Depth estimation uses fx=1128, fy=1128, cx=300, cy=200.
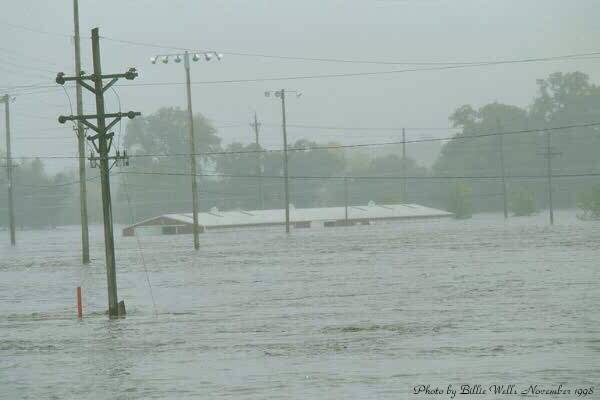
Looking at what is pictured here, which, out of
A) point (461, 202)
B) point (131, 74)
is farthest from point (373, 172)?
point (131, 74)

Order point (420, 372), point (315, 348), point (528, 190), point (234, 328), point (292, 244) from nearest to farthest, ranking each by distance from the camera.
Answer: point (420, 372), point (315, 348), point (234, 328), point (292, 244), point (528, 190)

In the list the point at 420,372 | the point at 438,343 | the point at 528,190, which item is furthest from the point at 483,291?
the point at 528,190

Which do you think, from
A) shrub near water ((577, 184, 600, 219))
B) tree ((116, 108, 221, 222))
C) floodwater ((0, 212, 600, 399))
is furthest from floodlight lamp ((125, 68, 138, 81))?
tree ((116, 108, 221, 222))

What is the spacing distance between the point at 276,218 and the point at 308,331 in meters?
105

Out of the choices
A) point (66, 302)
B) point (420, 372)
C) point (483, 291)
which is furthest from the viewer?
point (66, 302)

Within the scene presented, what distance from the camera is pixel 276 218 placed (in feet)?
422

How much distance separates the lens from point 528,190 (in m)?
147

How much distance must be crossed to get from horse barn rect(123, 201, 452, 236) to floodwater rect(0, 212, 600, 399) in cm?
7444

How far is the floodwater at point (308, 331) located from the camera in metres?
16.5

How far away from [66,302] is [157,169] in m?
131

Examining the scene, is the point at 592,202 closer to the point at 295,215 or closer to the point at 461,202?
the point at 461,202

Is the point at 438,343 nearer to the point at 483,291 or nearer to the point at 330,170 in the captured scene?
the point at 483,291

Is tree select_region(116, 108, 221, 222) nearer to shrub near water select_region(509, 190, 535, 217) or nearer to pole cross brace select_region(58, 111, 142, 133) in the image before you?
shrub near water select_region(509, 190, 535, 217)

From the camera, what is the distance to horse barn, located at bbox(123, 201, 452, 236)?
407 ft
